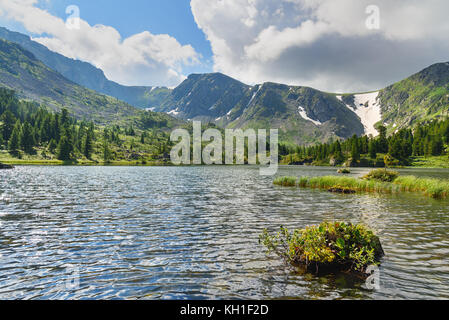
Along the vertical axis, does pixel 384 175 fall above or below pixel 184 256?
above

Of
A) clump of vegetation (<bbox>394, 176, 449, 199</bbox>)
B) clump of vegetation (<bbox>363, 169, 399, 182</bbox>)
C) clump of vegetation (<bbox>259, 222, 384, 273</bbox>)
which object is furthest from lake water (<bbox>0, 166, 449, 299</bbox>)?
clump of vegetation (<bbox>363, 169, 399, 182</bbox>)

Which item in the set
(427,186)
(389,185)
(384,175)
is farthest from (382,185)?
(384,175)

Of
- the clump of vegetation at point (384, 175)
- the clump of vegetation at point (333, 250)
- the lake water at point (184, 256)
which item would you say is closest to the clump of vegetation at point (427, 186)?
the clump of vegetation at point (384, 175)

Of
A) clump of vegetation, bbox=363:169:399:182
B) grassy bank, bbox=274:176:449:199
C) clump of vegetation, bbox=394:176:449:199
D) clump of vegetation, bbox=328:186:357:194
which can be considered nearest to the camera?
clump of vegetation, bbox=394:176:449:199

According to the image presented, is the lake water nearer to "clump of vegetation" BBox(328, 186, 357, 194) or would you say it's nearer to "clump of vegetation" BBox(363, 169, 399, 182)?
"clump of vegetation" BBox(328, 186, 357, 194)

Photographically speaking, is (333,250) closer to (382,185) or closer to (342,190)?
(342,190)

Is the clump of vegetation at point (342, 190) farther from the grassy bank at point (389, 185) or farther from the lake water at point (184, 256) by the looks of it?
the lake water at point (184, 256)

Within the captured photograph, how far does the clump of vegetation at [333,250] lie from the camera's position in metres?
12.7

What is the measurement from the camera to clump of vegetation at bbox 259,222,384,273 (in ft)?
41.8

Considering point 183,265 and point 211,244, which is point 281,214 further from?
point 183,265

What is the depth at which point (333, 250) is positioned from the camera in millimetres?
13125
